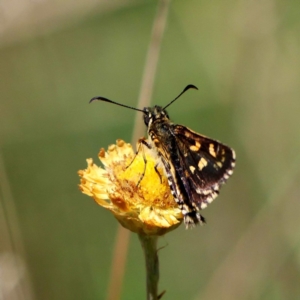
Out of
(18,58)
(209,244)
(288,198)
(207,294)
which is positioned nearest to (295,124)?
(288,198)

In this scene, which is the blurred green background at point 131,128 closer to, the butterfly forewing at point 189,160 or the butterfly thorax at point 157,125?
the butterfly forewing at point 189,160

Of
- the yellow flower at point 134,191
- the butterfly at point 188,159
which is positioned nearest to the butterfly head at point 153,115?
the butterfly at point 188,159

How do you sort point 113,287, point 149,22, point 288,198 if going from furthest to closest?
1. point 149,22
2. point 288,198
3. point 113,287

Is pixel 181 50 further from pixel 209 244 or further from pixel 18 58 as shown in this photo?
pixel 209 244

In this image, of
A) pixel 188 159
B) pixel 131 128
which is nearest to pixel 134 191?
pixel 188 159

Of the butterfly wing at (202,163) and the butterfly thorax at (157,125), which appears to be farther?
the butterfly thorax at (157,125)

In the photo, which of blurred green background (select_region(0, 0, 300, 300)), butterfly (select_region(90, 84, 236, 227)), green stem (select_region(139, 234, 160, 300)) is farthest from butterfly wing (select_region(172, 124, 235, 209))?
blurred green background (select_region(0, 0, 300, 300))

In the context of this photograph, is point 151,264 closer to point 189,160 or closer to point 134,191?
point 134,191
